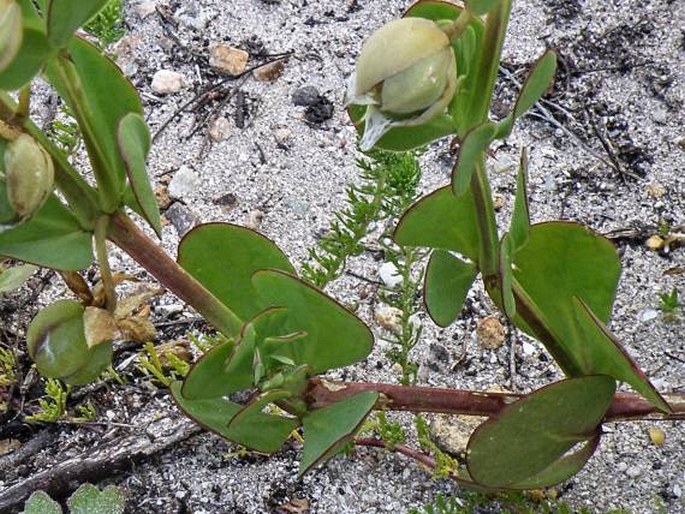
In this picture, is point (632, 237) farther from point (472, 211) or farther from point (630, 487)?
point (472, 211)

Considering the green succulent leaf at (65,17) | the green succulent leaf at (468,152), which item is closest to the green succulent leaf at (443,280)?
the green succulent leaf at (468,152)

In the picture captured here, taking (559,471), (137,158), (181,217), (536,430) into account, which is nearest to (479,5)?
(137,158)

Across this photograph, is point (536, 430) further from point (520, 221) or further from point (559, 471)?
point (520, 221)

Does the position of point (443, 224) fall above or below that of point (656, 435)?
above

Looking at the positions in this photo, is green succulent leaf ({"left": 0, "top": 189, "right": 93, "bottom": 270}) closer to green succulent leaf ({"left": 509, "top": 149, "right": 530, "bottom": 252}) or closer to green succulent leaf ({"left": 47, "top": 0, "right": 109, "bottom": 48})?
green succulent leaf ({"left": 47, "top": 0, "right": 109, "bottom": 48})

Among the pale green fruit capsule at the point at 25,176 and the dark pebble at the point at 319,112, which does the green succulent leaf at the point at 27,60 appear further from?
the dark pebble at the point at 319,112

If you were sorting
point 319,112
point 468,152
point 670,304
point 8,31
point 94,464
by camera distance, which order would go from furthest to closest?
point 319,112 < point 670,304 < point 94,464 < point 468,152 < point 8,31
